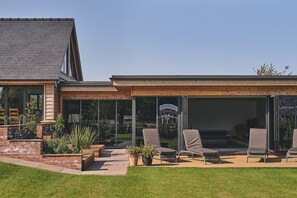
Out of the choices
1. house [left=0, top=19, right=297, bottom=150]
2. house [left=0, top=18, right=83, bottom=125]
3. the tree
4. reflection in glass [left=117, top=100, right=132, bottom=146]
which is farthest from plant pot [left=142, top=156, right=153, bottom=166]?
the tree

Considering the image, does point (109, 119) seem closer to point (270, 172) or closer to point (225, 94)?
point (225, 94)

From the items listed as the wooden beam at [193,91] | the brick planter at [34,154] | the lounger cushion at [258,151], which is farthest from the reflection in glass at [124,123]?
the brick planter at [34,154]

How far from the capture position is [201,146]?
1462 centimetres

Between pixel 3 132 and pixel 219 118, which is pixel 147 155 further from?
pixel 219 118

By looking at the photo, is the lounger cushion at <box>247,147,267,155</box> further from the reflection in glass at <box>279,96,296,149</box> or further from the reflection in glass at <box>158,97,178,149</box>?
the reflection in glass at <box>158,97,178,149</box>

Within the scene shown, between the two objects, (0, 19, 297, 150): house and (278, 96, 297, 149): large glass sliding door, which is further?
(278, 96, 297, 149): large glass sliding door

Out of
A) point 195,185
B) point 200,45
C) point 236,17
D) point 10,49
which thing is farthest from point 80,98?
point 200,45

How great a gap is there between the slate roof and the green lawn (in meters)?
9.37

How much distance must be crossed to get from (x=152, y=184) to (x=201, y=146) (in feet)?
18.2

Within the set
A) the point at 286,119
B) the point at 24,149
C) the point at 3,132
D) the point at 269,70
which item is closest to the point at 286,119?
the point at 286,119

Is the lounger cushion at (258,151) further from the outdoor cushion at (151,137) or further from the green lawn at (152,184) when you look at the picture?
the outdoor cushion at (151,137)

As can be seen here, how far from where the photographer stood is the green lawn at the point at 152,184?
8.56 m

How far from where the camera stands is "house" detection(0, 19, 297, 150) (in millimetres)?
15797

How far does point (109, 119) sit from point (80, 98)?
1.86m
